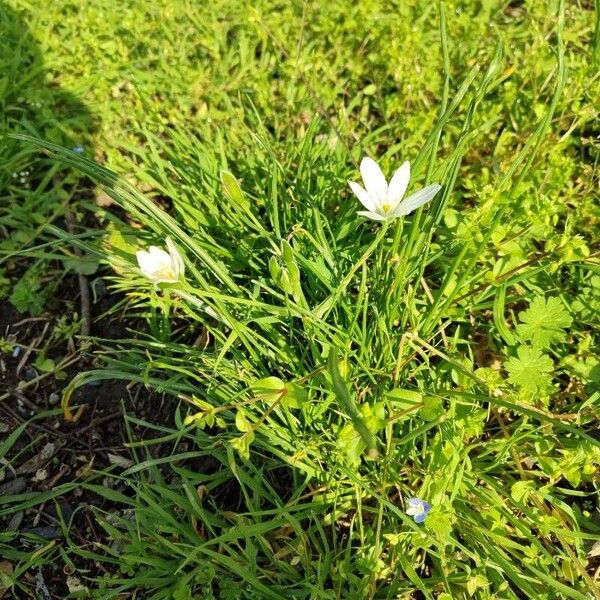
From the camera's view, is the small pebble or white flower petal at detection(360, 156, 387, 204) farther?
the small pebble

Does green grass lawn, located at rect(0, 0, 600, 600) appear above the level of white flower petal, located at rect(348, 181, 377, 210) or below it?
below

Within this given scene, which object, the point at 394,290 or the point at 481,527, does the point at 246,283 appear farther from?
the point at 481,527

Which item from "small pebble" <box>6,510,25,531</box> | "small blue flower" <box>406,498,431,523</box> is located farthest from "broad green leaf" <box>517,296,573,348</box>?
"small pebble" <box>6,510,25,531</box>

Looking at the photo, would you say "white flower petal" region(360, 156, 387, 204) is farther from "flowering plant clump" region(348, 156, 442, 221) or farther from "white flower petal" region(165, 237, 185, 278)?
"white flower petal" region(165, 237, 185, 278)

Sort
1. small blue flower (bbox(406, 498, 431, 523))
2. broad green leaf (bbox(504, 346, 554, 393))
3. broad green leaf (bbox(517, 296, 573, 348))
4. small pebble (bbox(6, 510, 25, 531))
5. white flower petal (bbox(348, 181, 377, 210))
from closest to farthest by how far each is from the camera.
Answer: white flower petal (bbox(348, 181, 377, 210)), small blue flower (bbox(406, 498, 431, 523)), broad green leaf (bbox(504, 346, 554, 393)), broad green leaf (bbox(517, 296, 573, 348)), small pebble (bbox(6, 510, 25, 531))

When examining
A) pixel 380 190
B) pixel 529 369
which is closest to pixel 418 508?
pixel 529 369

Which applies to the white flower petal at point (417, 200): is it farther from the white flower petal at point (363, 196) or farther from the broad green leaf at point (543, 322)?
the broad green leaf at point (543, 322)

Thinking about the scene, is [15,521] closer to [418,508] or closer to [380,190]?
[418,508]

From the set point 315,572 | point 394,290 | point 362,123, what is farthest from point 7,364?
point 362,123

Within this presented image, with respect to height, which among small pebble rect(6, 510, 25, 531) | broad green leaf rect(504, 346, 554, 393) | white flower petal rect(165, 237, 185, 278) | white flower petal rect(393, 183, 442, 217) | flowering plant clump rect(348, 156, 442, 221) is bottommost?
small pebble rect(6, 510, 25, 531)
